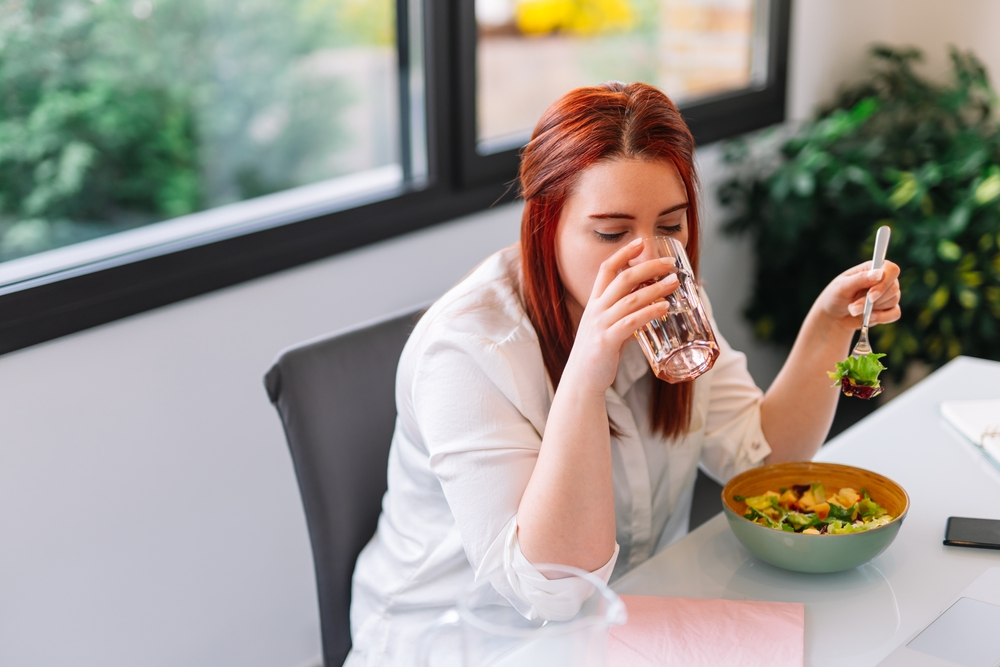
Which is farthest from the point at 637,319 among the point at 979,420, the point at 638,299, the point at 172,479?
the point at 172,479

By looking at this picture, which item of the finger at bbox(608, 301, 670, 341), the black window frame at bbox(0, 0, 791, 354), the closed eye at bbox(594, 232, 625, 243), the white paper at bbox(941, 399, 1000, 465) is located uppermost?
the closed eye at bbox(594, 232, 625, 243)

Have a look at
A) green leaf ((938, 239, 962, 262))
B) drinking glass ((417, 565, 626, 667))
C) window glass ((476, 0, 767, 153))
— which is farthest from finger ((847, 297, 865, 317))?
green leaf ((938, 239, 962, 262))

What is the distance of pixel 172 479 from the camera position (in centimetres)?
167

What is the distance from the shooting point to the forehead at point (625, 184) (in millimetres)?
1042

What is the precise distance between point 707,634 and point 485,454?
289 millimetres

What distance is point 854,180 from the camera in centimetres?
271

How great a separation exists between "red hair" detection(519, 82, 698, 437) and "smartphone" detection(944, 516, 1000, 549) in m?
0.44

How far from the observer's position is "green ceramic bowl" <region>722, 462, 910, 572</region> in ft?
3.23

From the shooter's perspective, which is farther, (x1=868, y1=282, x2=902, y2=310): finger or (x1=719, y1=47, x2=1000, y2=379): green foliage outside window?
(x1=719, y1=47, x2=1000, y2=379): green foliage outside window

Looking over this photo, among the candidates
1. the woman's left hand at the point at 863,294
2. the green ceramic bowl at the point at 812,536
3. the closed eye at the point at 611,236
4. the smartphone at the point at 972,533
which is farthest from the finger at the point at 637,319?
the smartphone at the point at 972,533

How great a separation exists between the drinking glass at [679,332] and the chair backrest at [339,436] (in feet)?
1.31

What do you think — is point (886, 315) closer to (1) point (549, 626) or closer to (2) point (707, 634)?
(2) point (707, 634)

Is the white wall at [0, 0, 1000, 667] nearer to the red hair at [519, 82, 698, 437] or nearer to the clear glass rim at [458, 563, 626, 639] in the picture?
the red hair at [519, 82, 698, 437]

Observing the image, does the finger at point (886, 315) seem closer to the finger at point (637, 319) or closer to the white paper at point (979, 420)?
the white paper at point (979, 420)
